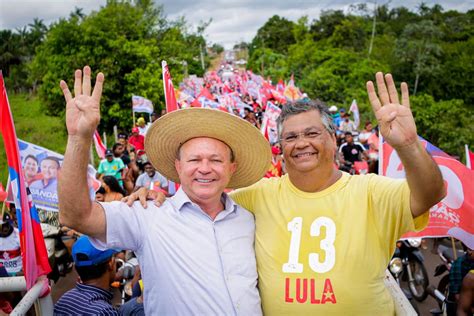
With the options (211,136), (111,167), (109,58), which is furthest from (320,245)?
(109,58)

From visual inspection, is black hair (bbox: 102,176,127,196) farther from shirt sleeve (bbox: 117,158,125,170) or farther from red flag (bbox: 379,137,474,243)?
red flag (bbox: 379,137,474,243)

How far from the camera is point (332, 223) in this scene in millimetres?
2350

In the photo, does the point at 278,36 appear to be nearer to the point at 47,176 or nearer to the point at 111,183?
the point at 111,183

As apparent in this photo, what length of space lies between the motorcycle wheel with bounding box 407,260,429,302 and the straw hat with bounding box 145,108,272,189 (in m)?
3.79

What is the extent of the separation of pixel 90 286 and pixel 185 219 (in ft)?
2.93

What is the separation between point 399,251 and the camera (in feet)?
19.0

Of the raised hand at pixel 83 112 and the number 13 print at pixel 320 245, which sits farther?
the number 13 print at pixel 320 245

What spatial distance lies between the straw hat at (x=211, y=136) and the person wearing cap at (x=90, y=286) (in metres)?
0.69

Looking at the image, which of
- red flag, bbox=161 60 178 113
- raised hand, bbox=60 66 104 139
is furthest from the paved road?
raised hand, bbox=60 66 104 139

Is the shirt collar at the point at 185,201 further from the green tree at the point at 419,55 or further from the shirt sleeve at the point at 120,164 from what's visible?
the green tree at the point at 419,55

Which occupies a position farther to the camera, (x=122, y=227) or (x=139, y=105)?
(x=139, y=105)

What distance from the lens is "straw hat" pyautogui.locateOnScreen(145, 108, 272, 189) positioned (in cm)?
241

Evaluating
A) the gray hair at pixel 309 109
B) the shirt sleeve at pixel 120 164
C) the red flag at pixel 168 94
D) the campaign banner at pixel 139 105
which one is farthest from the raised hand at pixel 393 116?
the campaign banner at pixel 139 105

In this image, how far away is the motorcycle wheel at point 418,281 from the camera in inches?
220
